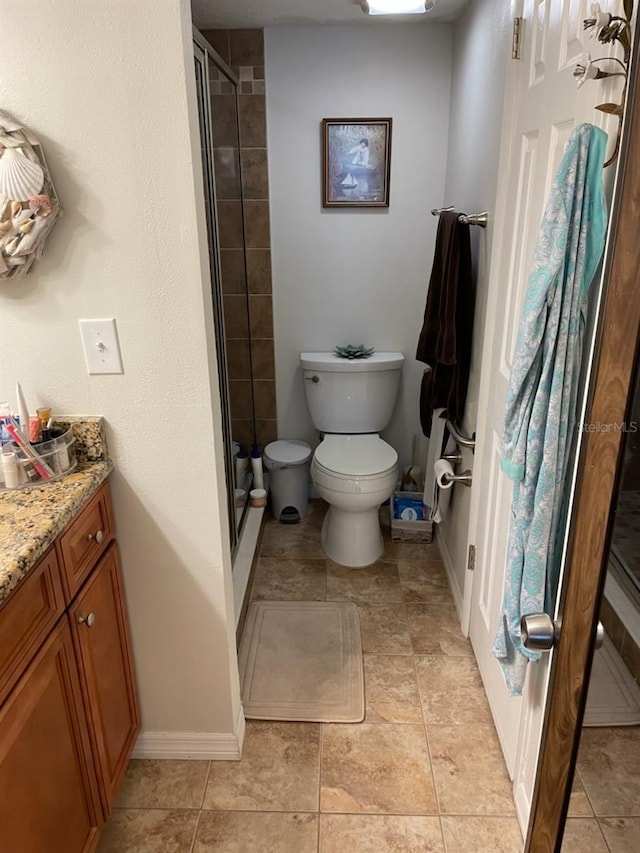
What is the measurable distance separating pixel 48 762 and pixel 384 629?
1337mm

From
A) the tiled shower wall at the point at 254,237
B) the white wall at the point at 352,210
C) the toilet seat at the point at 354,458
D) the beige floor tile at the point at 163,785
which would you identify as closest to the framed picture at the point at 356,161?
the white wall at the point at 352,210

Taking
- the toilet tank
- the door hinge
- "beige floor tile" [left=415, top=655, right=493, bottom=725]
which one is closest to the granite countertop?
"beige floor tile" [left=415, top=655, right=493, bottom=725]

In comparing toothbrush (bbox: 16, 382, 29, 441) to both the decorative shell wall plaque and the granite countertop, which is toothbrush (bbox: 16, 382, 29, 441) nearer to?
the granite countertop

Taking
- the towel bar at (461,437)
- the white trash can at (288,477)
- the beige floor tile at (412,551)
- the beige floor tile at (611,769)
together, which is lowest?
the beige floor tile at (412,551)

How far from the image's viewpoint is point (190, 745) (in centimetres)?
170

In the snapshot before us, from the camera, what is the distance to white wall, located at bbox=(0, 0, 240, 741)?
1.17m

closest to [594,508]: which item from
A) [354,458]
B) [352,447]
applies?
[354,458]

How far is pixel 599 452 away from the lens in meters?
0.75

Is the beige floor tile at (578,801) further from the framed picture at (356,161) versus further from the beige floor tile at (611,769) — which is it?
the framed picture at (356,161)

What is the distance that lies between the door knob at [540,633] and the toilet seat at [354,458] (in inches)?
60.6

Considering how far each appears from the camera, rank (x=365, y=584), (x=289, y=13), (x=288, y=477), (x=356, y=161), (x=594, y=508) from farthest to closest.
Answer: (x=288, y=477)
(x=356, y=161)
(x=365, y=584)
(x=289, y=13)
(x=594, y=508)

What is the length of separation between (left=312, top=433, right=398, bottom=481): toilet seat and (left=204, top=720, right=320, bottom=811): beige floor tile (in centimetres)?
97

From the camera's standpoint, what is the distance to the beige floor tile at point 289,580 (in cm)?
242

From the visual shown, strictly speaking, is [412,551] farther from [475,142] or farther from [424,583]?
[475,142]
